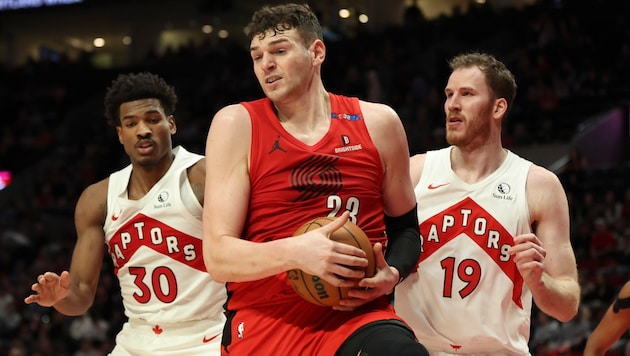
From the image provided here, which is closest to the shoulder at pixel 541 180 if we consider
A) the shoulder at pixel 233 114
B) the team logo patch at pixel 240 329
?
the shoulder at pixel 233 114

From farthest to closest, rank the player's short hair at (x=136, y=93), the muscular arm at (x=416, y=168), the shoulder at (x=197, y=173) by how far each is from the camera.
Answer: the player's short hair at (x=136, y=93)
the shoulder at (x=197, y=173)
the muscular arm at (x=416, y=168)

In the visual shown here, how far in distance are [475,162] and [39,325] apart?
32.8ft

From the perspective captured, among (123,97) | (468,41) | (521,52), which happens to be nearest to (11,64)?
(468,41)

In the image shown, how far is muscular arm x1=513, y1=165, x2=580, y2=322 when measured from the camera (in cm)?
383

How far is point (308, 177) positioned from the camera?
3.30 meters

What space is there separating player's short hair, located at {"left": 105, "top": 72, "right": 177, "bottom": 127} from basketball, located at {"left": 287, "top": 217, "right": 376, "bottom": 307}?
91.3 inches

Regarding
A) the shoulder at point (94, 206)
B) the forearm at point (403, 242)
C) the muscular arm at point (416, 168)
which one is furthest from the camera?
the shoulder at point (94, 206)

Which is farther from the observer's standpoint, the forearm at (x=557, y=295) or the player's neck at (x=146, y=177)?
the player's neck at (x=146, y=177)

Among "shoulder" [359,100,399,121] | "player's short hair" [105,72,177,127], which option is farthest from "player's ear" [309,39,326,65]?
"player's short hair" [105,72,177,127]

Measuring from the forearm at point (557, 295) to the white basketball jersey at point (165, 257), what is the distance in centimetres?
181

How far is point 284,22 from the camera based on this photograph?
3.43 meters

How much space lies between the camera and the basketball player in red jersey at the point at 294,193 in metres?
3.12

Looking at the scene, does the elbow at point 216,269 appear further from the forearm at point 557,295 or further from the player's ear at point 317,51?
the forearm at point 557,295

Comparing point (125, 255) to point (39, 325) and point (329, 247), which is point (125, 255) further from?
point (39, 325)
